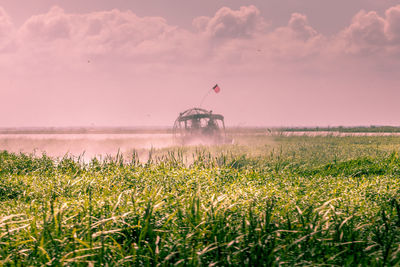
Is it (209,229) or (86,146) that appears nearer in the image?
(209,229)

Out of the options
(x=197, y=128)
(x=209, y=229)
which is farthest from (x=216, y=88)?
(x=209, y=229)

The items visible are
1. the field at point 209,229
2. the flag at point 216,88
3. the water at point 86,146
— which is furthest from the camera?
the flag at point 216,88

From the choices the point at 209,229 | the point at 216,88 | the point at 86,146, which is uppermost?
the point at 216,88

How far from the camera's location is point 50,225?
3668 millimetres

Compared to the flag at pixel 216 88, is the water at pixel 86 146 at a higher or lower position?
lower

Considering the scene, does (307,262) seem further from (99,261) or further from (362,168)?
(362,168)

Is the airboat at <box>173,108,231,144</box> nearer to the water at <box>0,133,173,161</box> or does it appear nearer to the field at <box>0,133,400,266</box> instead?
the water at <box>0,133,173,161</box>

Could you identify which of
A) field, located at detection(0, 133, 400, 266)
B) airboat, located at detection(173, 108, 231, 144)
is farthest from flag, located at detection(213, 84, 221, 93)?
field, located at detection(0, 133, 400, 266)

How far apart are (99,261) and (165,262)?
0.61m

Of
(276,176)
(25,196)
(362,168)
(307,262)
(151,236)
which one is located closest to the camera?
(307,262)

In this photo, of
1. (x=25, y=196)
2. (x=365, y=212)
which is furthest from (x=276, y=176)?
(x=25, y=196)

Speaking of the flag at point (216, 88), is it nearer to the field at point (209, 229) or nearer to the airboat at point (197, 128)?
the airboat at point (197, 128)

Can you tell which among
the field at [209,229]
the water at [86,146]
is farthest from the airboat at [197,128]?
the field at [209,229]

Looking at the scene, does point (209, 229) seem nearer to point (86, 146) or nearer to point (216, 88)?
point (216, 88)
